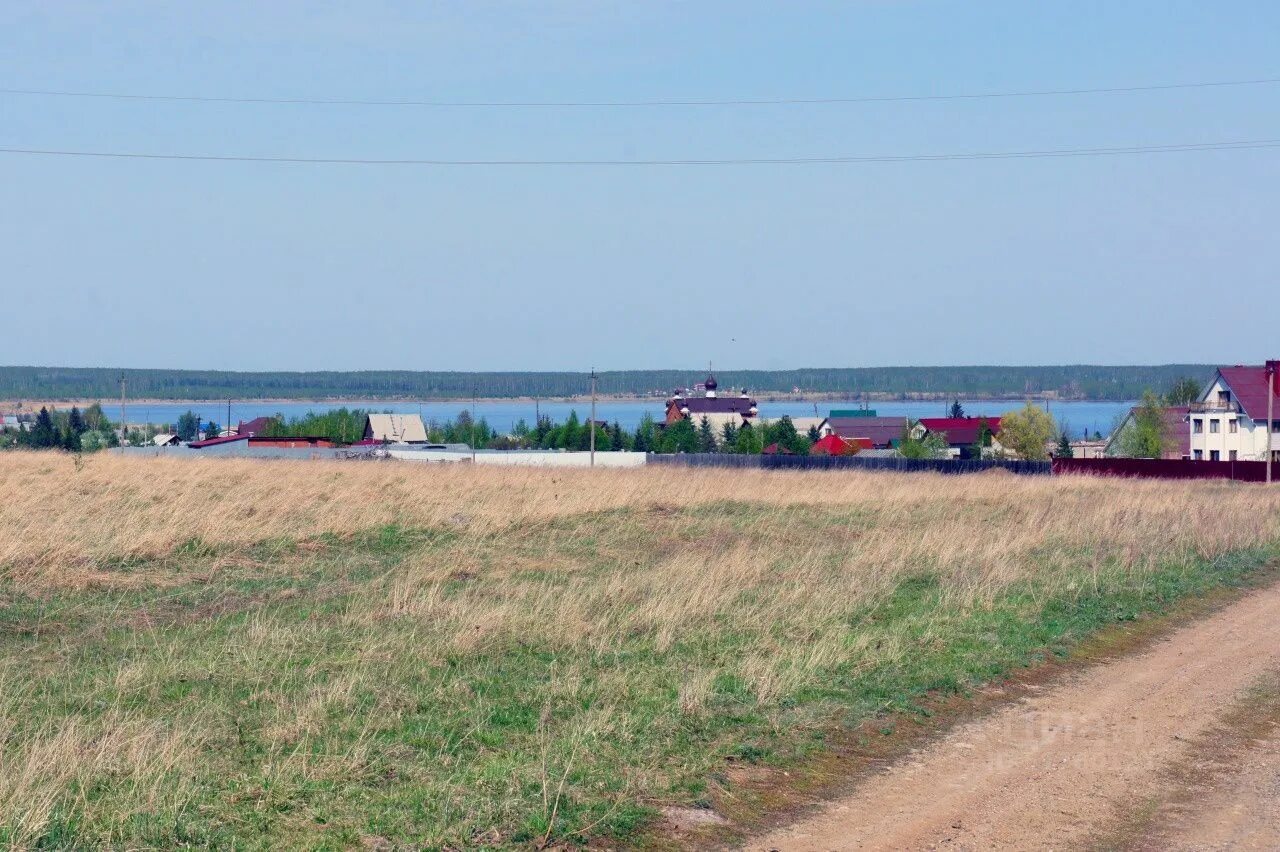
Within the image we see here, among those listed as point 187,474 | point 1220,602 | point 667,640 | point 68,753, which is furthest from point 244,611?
point 187,474

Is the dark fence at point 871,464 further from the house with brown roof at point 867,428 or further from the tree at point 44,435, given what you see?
the house with brown roof at point 867,428

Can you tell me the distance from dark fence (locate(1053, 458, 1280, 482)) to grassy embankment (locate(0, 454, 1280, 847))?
32.3 meters

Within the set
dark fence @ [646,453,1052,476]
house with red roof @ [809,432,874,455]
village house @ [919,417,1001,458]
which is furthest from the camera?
village house @ [919,417,1001,458]

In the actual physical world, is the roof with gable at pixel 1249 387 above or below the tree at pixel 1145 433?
A: above

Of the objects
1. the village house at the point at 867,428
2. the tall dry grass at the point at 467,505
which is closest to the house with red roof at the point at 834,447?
the village house at the point at 867,428

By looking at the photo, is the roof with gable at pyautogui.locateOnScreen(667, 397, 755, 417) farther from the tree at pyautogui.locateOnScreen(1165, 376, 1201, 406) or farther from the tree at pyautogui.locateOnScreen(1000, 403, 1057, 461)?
the tree at pyautogui.locateOnScreen(1000, 403, 1057, 461)

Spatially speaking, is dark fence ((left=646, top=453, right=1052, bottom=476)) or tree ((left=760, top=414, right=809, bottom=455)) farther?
tree ((left=760, top=414, right=809, bottom=455))

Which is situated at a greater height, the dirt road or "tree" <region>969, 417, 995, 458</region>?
the dirt road

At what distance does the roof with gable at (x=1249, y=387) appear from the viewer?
3091 inches

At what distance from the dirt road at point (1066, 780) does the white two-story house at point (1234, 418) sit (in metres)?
75.2

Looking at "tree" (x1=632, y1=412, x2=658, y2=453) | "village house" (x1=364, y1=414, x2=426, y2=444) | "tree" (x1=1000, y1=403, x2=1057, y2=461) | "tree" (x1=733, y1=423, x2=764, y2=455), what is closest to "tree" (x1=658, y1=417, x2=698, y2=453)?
"tree" (x1=632, y1=412, x2=658, y2=453)

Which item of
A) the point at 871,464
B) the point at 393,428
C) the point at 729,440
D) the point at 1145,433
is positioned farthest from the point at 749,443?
the point at 393,428

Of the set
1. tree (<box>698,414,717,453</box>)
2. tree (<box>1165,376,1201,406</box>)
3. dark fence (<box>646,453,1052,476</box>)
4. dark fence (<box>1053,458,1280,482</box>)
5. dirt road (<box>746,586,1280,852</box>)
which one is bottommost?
tree (<box>698,414,717,453</box>)

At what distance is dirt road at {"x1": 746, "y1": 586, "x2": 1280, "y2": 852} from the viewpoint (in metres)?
6.09
